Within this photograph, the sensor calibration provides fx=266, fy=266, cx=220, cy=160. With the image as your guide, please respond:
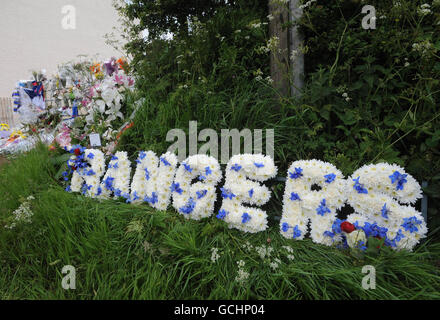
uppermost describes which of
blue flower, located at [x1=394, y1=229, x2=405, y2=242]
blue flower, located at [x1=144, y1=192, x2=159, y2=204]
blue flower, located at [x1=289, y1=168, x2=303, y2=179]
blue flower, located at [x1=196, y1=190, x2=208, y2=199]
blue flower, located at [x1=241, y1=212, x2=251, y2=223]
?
blue flower, located at [x1=289, y1=168, x2=303, y2=179]

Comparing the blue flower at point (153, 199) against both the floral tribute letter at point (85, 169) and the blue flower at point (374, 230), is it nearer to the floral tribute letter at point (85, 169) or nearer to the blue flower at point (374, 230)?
the floral tribute letter at point (85, 169)

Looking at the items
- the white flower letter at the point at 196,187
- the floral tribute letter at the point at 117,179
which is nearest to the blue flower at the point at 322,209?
the white flower letter at the point at 196,187

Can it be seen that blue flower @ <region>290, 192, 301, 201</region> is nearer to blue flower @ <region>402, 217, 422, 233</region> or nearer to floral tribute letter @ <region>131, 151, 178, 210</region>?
blue flower @ <region>402, 217, 422, 233</region>

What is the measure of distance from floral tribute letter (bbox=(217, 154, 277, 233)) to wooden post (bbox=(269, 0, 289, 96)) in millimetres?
882

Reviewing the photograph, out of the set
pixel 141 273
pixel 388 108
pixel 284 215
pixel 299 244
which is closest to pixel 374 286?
pixel 299 244

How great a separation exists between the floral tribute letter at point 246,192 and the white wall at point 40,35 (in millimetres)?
9979

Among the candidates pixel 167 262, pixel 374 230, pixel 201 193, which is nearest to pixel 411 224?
pixel 374 230

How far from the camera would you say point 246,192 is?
77.5 inches

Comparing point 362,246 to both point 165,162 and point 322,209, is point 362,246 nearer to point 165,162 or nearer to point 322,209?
point 322,209

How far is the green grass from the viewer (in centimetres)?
147

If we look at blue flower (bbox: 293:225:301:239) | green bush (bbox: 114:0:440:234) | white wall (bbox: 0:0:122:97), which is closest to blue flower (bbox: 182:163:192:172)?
green bush (bbox: 114:0:440:234)

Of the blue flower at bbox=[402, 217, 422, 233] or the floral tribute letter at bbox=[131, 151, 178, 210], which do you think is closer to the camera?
the blue flower at bbox=[402, 217, 422, 233]

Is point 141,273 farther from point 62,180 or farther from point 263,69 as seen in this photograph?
point 263,69

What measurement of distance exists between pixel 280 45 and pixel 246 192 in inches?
58.9
